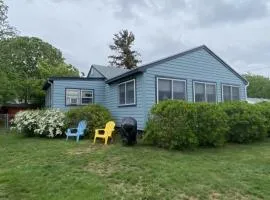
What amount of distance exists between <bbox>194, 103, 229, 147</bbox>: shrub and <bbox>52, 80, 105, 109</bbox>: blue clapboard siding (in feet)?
26.5

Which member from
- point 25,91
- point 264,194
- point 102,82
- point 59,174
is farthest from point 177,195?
point 25,91

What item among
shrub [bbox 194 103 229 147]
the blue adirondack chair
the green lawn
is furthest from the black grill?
the blue adirondack chair

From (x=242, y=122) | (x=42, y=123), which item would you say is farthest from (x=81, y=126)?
(x=242, y=122)

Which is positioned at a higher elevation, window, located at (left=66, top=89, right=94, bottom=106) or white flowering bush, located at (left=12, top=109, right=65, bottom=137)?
window, located at (left=66, top=89, right=94, bottom=106)

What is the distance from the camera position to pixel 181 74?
13234mm

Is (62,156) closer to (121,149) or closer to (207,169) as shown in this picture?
(121,149)

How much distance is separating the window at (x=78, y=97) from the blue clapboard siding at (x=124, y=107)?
1042 mm

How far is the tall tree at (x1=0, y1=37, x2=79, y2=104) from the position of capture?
1608 cm

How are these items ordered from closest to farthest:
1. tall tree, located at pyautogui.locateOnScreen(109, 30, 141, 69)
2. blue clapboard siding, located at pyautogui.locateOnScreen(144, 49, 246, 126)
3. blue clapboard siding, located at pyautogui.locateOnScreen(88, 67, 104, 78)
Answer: blue clapboard siding, located at pyautogui.locateOnScreen(144, 49, 246, 126) → blue clapboard siding, located at pyautogui.locateOnScreen(88, 67, 104, 78) → tall tree, located at pyautogui.locateOnScreen(109, 30, 141, 69)

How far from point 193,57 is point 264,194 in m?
9.38

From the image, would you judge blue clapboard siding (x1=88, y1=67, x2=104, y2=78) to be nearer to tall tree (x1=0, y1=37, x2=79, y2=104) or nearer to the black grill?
tall tree (x1=0, y1=37, x2=79, y2=104)

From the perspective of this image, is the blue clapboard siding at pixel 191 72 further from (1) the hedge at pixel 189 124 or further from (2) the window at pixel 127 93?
(1) the hedge at pixel 189 124

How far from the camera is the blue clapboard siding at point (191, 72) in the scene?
12.2m

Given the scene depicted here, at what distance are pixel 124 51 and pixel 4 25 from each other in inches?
1078
